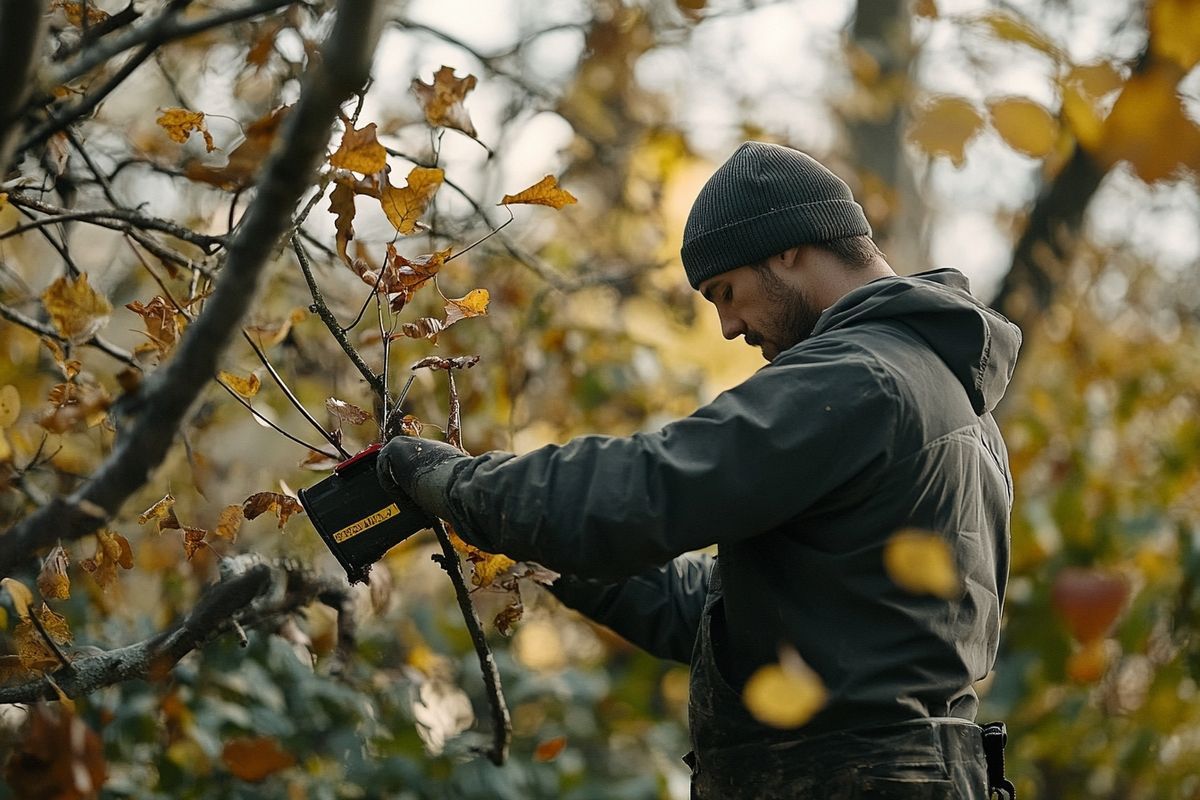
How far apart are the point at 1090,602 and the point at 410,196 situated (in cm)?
377

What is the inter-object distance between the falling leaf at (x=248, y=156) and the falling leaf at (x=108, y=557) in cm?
80

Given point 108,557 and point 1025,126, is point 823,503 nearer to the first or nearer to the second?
point 1025,126

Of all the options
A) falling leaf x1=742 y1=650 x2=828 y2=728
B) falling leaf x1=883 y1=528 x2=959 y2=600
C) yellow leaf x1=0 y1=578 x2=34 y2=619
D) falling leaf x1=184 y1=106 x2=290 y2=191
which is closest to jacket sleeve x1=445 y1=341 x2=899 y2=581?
falling leaf x1=883 y1=528 x2=959 y2=600

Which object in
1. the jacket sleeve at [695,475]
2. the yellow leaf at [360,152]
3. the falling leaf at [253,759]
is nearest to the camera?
the jacket sleeve at [695,475]

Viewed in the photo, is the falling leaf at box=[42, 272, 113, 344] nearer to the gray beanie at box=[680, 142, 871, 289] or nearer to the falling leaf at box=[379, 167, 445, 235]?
the falling leaf at box=[379, 167, 445, 235]

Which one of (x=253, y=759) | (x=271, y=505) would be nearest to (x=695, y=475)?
(x=271, y=505)

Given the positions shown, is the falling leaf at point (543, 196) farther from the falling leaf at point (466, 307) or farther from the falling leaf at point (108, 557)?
the falling leaf at point (108, 557)

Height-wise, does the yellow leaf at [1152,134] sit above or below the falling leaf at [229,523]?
below

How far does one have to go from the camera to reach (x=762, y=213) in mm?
2281

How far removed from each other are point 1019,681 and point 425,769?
2932mm

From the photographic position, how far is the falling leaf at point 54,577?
203cm

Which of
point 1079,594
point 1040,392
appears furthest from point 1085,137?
point 1040,392

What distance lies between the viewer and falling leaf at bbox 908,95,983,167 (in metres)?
3.07

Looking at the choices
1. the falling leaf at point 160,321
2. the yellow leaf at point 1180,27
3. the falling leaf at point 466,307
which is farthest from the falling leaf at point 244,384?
the yellow leaf at point 1180,27
